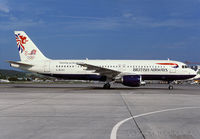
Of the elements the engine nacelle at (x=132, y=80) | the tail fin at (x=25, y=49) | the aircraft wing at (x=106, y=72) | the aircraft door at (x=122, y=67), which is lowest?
the engine nacelle at (x=132, y=80)

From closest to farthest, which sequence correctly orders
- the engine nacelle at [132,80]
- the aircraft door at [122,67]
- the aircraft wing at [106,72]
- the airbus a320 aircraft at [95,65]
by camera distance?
the engine nacelle at [132,80], the aircraft wing at [106,72], the airbus a320 aircraft at [95,65], the aircraft door at [122,67]

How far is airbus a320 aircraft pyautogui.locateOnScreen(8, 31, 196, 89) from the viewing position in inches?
1095

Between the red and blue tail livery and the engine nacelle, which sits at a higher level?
the red and blue tail livery

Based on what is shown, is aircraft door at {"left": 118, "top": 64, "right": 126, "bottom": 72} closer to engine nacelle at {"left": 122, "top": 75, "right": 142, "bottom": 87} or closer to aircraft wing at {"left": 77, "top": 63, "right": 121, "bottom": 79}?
aircraft wing at {"left": 77, "top": 63, "right": 121, "bottom": 79}

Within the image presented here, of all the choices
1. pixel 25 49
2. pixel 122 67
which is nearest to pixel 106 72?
pixel 122 67

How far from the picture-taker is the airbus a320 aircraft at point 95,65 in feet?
91.2

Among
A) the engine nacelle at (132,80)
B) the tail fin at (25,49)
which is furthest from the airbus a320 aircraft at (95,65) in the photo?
the engine nacelle at (132,80)

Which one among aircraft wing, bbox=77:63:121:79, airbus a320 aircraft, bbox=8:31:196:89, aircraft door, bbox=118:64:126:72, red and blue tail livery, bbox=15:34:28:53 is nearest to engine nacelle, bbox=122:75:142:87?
aircraft wing, bbox=77:63:121:79

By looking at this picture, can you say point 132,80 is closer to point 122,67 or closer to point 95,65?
point 122,67

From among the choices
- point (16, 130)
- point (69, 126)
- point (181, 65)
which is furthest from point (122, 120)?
point (181, 65)

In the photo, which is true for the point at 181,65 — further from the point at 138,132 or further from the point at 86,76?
the point at 138,132

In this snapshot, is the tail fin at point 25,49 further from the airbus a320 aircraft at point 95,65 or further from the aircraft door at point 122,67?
the aircraft door at point 122,67

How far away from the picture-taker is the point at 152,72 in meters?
27.9

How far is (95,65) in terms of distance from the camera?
2816cm
